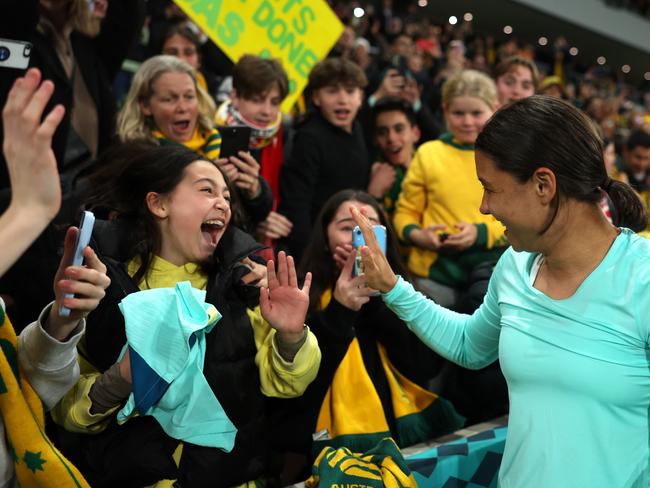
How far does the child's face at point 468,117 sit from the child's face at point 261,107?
77 centimetres

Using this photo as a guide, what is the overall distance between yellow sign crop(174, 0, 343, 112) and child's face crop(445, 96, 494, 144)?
78cm

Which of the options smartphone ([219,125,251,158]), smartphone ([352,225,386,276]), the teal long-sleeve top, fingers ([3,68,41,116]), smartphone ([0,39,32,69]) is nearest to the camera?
fingers ([3,68,41,116])

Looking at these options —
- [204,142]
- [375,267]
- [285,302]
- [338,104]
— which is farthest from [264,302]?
[338,104]

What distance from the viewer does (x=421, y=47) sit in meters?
8.86

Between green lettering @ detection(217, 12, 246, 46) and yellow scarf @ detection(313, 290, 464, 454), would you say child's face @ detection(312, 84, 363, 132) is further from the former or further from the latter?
yellow scarf @ detection(313, 290, 464, 454)

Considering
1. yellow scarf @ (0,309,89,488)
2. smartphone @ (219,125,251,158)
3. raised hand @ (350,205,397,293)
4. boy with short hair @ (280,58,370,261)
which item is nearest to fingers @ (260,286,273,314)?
raised hand @ (350,205,397,293)

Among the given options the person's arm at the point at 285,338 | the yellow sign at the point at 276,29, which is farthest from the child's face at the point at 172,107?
the person's arm at the point at 285,338

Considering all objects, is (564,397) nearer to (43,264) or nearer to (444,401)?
(444,401)

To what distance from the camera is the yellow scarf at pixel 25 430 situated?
1547 millimetres

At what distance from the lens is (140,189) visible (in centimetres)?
218

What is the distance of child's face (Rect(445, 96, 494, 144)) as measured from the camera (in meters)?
3.15

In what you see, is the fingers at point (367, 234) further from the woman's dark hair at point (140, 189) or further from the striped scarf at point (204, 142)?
the striped scarf at point (204, 142)

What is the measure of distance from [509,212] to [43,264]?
1.56 meters

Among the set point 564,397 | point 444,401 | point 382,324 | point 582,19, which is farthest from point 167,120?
point 582,19
